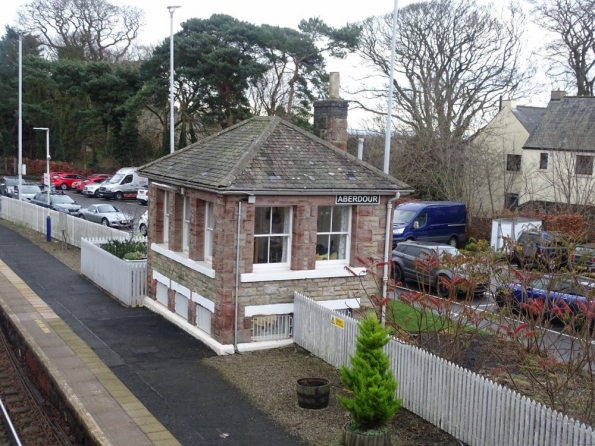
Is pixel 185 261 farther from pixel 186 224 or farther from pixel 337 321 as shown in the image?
pixel 337 321

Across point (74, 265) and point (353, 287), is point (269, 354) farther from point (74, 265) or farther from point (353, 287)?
point (74, 265)

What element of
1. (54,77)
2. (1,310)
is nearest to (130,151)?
(54,77)

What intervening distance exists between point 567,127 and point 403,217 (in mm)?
13366

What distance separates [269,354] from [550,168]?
1055 inches

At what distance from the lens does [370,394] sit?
396 inches

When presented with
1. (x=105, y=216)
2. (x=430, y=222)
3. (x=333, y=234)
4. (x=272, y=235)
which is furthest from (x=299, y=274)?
(x=105, y=216)

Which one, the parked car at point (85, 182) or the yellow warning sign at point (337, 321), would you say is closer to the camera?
the yellow warning sign at point (337, 321)

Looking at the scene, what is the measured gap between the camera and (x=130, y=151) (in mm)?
61656

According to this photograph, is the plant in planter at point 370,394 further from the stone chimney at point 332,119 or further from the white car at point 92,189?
the white car at point 92,189

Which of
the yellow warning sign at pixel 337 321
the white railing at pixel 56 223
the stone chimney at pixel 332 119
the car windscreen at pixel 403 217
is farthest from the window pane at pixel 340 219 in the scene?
the car windscreen at pixel 403 217

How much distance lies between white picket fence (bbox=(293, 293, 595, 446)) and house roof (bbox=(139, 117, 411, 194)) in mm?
2941

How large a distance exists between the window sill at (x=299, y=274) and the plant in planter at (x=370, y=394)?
454 cm

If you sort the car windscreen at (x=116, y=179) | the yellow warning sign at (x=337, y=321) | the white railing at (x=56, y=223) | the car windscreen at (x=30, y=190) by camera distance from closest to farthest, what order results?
the yellow warning sign at (x=337, y=321)
the white railing at (x=56, y=223)
the car windscreen at (x=30, y=190)
the car windscreen at (x=116, y=179)

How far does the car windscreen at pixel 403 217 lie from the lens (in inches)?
1189
